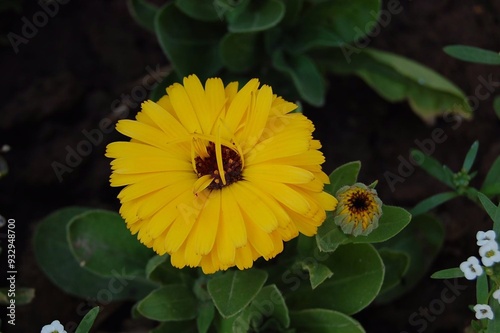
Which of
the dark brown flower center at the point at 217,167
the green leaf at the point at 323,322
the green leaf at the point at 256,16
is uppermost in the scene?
the dark brown flower center at the point at 217,167

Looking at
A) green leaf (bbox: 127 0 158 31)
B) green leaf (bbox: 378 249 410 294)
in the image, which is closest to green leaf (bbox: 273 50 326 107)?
green leaf (bbox: 127 0 158 31)

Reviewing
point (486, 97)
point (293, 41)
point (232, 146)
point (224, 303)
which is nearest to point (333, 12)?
point (293, 41)

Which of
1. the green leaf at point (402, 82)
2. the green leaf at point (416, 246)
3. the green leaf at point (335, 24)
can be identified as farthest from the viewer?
the green leaf at point (402, 82)

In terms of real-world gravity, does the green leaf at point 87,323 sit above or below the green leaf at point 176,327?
above

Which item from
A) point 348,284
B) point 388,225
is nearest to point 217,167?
point 388,225

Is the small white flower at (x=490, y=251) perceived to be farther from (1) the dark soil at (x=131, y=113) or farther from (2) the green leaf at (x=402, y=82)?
(2) the green leaf at (x=402, y=82)

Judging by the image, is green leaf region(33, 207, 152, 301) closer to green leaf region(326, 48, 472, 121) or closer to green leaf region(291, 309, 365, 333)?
green leaf region(291, 309, 365, 333)

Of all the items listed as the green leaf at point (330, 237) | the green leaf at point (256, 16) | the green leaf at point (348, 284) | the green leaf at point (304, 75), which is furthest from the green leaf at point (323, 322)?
the green leaf at point (256, 16)
